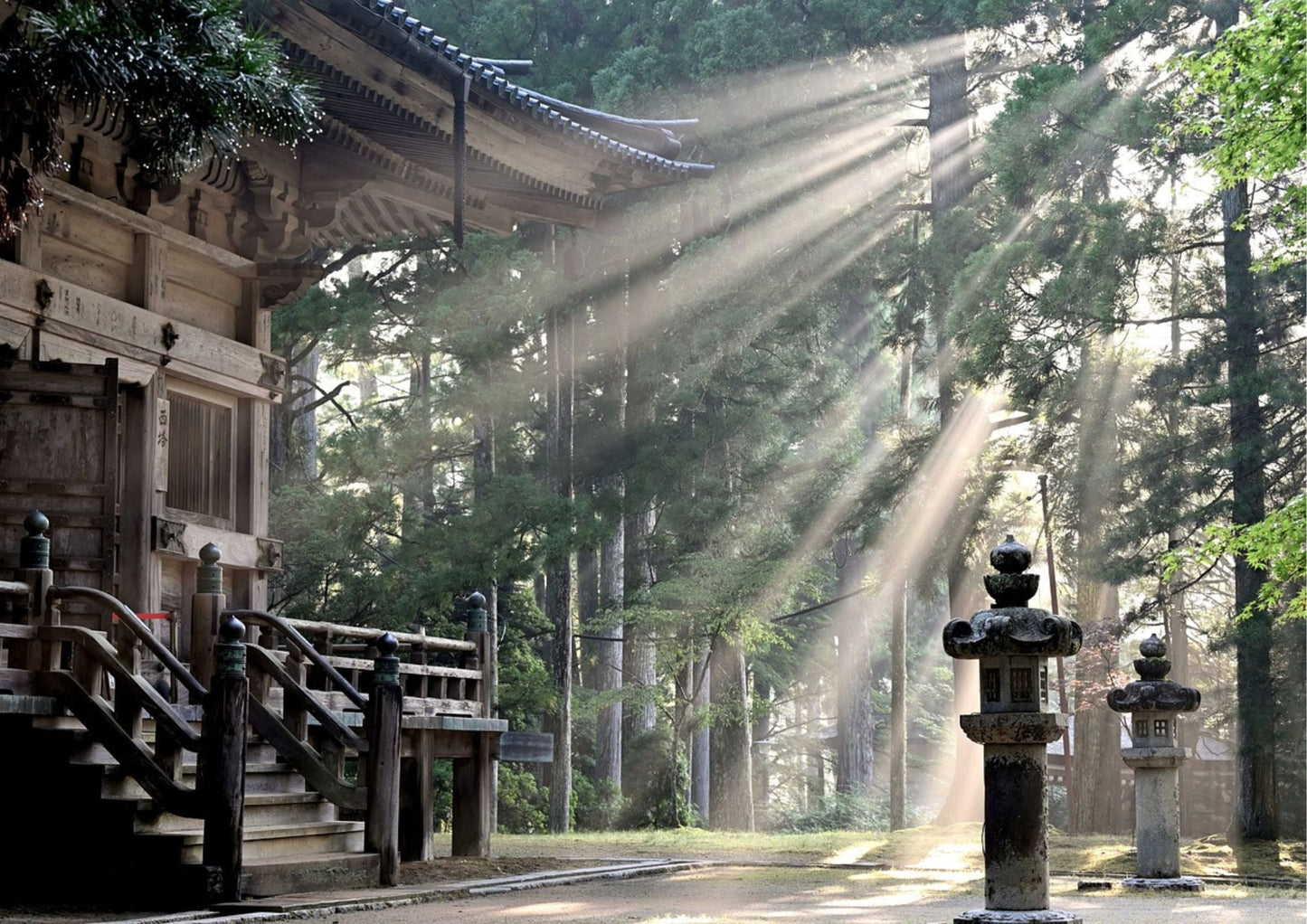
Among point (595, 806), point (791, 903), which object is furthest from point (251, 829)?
point (595, 806)

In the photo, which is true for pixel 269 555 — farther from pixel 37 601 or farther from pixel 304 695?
pixel 37 601

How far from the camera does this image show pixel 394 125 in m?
12.9

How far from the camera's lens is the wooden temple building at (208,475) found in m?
9.45

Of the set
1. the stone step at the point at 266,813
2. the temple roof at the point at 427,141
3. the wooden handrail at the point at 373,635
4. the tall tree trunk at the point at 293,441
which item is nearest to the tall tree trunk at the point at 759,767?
the tall tree trunk at the point at 293,441

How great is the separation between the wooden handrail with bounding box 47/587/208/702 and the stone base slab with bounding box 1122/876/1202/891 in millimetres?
7586

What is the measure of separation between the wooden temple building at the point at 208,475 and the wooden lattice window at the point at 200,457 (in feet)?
0.08

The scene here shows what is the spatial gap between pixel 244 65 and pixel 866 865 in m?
11.0

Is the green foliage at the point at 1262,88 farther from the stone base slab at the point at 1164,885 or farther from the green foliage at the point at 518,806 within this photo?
the green foliage at the point at 518,806

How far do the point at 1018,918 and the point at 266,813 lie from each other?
521 centimetres

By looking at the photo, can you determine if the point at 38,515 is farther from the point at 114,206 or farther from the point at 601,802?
the point at 601,802

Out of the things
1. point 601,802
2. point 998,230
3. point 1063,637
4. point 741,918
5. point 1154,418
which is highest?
point 998,230

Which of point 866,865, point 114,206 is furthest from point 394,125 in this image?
point 866,865

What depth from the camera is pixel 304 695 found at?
35.2ft

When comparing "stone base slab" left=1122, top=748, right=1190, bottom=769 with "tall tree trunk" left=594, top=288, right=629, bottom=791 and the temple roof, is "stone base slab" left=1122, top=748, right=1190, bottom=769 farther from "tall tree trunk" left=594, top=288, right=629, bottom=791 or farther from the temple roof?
"tall tree trunk" left=594, top=288, right=629, bottom=791
